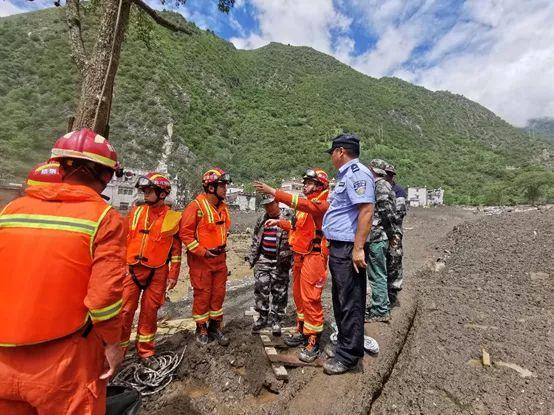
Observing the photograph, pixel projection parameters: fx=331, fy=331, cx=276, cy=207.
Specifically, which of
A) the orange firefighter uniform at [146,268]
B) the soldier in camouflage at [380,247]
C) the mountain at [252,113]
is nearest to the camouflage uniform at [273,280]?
the soldier in camouflage at [380,247]

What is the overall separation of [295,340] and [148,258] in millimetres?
1985

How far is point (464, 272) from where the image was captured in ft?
24.9

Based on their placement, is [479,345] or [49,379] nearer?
[49,379]

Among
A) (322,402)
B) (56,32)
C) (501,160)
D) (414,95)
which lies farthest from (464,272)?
(414,95)

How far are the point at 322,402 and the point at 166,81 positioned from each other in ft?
250

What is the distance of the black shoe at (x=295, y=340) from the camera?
3.96 m

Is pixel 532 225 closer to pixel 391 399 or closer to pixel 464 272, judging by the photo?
pixel 464 272

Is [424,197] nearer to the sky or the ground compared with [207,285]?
nearer to the sky

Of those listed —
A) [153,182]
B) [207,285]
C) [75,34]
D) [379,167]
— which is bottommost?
[207,285]

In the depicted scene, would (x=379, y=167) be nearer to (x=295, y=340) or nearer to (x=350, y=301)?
(x=350, y=301)

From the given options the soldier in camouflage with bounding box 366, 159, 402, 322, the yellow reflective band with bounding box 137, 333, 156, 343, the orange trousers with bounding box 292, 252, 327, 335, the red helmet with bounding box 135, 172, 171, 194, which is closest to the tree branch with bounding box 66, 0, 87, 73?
the red helmet with bounding box 135, 172, 171, 194

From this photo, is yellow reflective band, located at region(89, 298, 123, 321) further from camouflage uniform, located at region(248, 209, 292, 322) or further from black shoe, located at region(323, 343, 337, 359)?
camouflage uniform, located at region(248, 209, 292, 322)

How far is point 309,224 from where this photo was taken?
4020mm

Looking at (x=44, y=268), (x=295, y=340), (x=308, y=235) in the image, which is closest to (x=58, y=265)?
(x=44, y=268)
